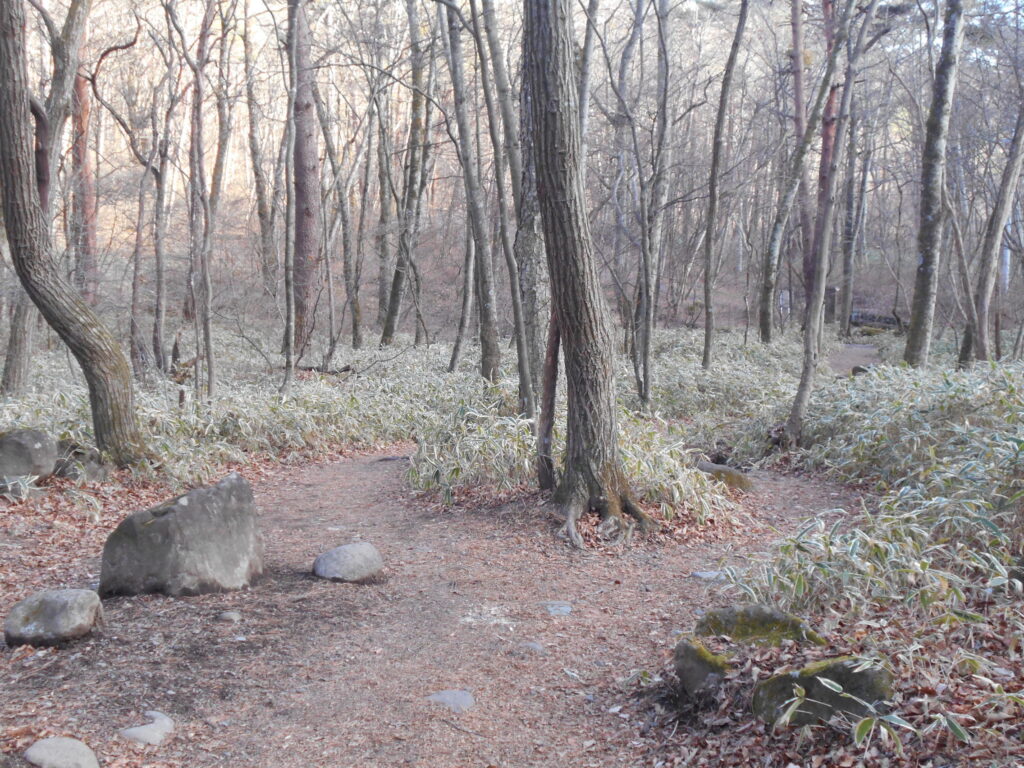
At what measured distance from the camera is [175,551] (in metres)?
4.18

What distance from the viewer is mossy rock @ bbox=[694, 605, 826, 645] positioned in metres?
3.10

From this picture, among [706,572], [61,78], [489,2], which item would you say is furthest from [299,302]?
[706,572]

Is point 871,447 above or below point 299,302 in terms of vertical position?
below

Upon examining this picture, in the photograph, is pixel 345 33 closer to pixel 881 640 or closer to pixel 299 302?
pixel 299 302

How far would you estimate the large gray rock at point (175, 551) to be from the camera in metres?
4.15

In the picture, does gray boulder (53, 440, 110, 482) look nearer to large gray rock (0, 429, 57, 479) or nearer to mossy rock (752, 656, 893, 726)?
large gray rock (0, 429, 57, 479)

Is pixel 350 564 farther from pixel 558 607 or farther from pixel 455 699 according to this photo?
pixel 455 699

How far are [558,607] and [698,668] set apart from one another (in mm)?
1398

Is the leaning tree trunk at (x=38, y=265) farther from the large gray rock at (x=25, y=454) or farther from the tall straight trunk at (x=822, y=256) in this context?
the tall straight trunk at (x=822, y=256)

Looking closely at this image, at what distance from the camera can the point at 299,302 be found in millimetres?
13836

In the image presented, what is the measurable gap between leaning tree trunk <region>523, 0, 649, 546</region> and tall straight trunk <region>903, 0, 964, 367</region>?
6204 millimetres

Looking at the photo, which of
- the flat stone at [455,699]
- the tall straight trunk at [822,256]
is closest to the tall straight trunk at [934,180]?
the tall straight trunk at [822,256]

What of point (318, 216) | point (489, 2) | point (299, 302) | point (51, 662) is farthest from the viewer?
point (318, 216)

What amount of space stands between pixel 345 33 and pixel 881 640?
14.8m
